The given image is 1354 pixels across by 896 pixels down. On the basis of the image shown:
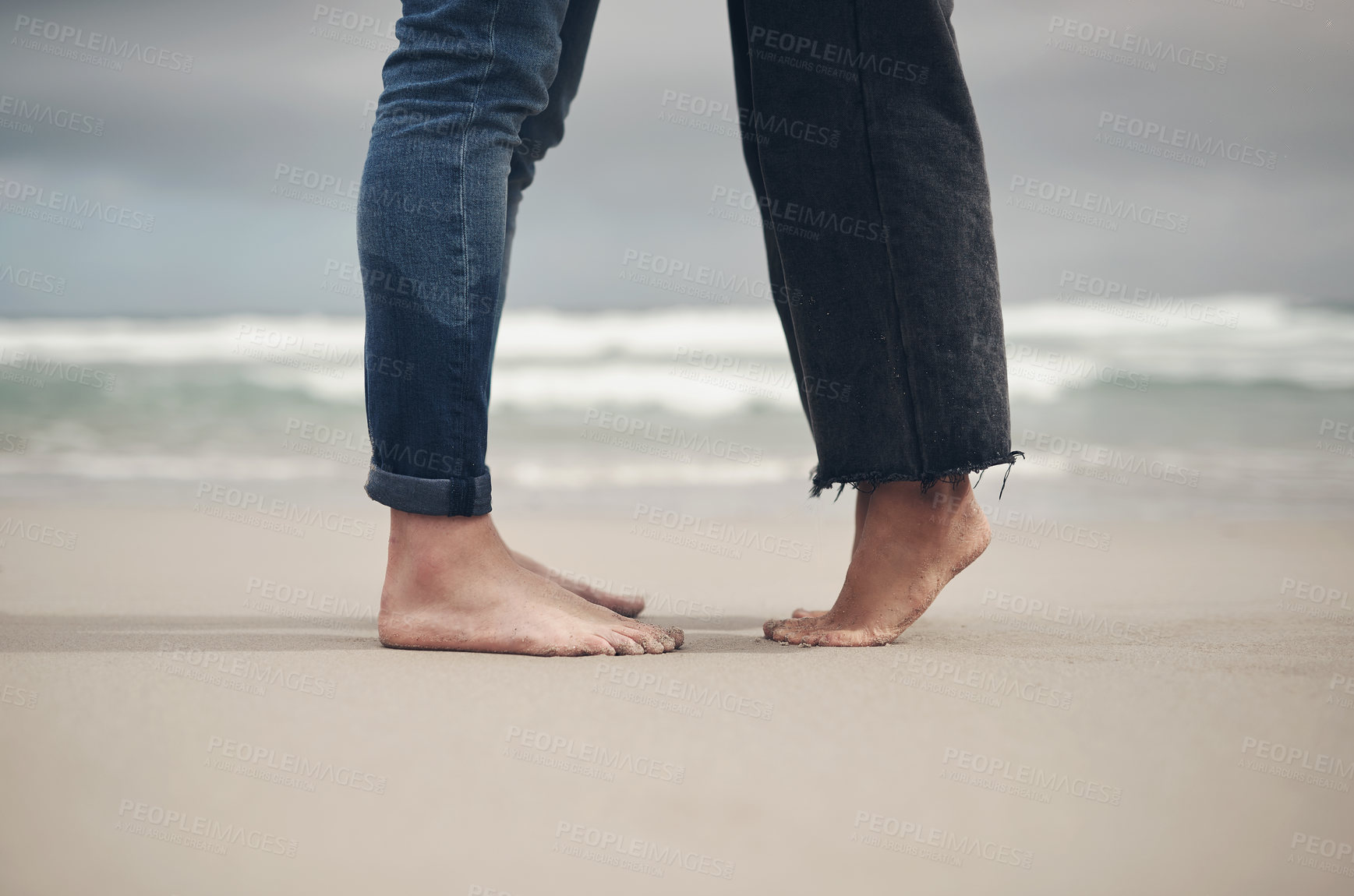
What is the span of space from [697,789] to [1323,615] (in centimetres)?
109

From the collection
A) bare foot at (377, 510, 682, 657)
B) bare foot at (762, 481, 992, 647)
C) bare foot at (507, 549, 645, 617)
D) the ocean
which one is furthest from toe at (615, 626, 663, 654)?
the ocean

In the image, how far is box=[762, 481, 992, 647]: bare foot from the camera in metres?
1.19

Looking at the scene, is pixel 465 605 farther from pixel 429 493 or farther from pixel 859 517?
pixel 859 517

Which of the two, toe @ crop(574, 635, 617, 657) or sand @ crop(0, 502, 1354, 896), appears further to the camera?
toe @ crop(574, 635, 617, 657)

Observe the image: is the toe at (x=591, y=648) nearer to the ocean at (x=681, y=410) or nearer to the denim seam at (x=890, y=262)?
the denim seam at (x=890, y=262)

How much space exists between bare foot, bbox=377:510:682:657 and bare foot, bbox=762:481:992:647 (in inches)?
9.8

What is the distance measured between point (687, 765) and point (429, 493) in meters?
0.48

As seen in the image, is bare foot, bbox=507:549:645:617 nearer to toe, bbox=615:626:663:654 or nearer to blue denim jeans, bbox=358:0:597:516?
toe, bbox=615:626:663:654

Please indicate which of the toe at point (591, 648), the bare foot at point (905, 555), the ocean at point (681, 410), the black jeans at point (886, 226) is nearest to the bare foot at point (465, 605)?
the toe at point (591, 648)

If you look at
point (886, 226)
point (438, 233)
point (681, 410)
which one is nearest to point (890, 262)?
point (886, 226)

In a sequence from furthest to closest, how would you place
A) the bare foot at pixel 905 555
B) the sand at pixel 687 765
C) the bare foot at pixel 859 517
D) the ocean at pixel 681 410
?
the ocean at pixel 681 410 → the bare foot at pixel 859 517 → the bare foot at pixel 905 555 → the sand at pixel 687 765

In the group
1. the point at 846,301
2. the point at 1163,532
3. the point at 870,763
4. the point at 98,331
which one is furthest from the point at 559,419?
the point at 98,331

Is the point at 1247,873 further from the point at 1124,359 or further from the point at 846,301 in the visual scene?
the point at 1124,359

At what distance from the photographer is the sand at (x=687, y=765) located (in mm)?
667
